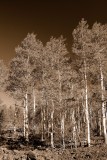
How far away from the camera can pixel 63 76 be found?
2420 centimetres

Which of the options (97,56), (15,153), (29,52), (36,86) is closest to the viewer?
(15,153)

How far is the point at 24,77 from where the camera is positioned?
24.5 meters

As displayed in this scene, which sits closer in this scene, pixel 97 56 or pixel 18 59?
pixel 97 56

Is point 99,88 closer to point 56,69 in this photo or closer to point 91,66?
point 91,66

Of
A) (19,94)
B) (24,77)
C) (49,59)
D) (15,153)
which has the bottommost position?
(15,153)

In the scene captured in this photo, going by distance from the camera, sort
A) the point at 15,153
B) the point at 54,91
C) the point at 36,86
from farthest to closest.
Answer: the point at 36,86 → the point at 54,91 → the point at 15,153

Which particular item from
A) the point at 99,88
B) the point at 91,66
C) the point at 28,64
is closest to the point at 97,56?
the point at 91,66

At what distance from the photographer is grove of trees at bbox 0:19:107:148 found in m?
20.5

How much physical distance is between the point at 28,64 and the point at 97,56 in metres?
8.53

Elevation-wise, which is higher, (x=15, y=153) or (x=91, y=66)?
(x=91, y=66)

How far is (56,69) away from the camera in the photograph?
79.9ft

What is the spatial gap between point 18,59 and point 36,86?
475 centimetres

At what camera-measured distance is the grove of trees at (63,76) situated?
807 inches

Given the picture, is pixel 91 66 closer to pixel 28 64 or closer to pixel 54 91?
pixel 54 91
